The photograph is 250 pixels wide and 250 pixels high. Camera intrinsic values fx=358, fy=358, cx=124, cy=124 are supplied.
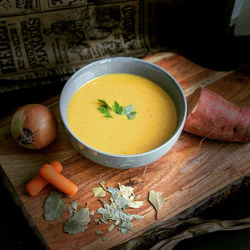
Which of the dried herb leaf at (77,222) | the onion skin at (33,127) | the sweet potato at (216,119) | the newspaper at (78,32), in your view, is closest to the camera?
the dried herb leaf at (77,222)

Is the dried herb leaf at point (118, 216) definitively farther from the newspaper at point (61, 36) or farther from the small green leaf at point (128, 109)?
the newspaper at point (61, 36)

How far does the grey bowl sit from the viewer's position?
120 centimetres

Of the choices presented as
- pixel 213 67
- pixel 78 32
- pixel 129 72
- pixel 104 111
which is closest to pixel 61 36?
pixel 78 32

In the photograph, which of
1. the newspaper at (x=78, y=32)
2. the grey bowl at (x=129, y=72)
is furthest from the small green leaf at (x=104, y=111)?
the newspaper at (x=78, y=32)

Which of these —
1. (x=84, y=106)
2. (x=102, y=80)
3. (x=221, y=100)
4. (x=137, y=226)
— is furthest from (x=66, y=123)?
(x=221, y=100)

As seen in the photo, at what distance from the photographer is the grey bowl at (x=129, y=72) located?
3.93ft

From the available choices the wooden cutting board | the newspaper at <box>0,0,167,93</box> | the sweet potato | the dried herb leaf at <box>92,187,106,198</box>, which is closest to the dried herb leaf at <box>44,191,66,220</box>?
the wooden cutting board

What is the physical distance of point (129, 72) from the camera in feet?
5.02

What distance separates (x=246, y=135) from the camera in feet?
4.62

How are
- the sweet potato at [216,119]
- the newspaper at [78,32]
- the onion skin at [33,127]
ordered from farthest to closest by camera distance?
the newspaper at [78,32] < the sweet potato at [216,119] < the onion skin at [33,127]

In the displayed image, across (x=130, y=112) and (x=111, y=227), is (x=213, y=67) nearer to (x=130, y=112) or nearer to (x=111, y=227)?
(x=130, y=112)

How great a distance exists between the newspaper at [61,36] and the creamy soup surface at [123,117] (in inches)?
17.8

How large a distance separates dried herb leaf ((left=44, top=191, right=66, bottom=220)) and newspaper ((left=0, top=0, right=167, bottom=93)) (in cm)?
79

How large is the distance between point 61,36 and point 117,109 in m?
0.69
